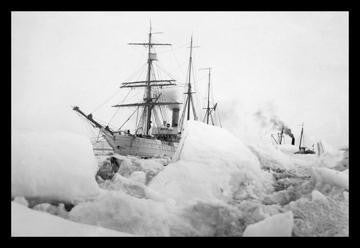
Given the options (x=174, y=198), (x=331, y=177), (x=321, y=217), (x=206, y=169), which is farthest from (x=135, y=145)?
(x=321, y=217)

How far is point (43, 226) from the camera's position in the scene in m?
4.41

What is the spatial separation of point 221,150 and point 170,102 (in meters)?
35.1

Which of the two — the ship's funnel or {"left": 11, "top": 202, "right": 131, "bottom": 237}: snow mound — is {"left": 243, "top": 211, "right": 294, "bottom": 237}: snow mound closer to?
{"left": 11, "top": 202, "right": 131, "bottom": 237}: snow mound

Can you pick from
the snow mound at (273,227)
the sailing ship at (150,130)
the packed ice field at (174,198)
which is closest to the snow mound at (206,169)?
the packed ice field at (174,198)

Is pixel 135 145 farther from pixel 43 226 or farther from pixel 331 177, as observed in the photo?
pixel 43 226

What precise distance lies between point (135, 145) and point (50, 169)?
31257mm

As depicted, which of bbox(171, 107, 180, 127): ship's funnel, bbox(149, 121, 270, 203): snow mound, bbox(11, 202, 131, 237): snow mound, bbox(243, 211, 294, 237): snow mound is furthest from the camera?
bbox(171, 107, 180, 127): ship's funnel

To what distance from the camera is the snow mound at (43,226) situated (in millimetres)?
4297

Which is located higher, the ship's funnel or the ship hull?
the ship's funnel

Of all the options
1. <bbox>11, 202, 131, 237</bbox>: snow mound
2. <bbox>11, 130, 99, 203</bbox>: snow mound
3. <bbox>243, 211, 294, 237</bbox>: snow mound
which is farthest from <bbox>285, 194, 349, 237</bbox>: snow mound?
<bbox>11, 130, 99, 203</bbox>: snow mound

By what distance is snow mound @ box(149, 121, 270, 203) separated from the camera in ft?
19.9

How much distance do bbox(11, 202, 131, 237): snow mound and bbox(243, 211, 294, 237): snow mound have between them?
145cm
